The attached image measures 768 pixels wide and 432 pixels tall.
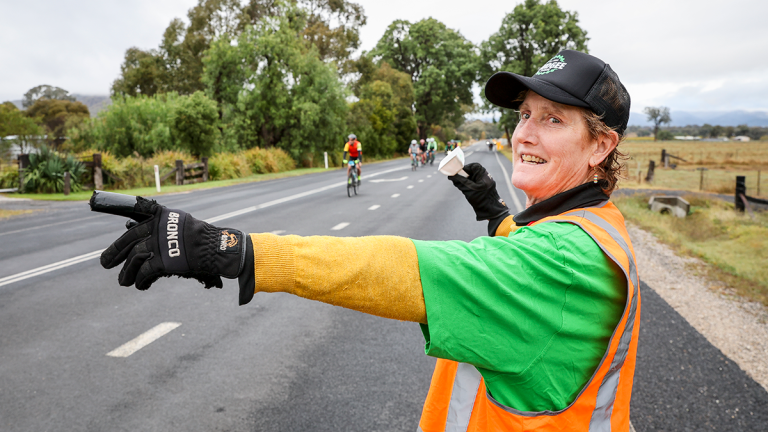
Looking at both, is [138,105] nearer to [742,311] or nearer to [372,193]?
[372,193]

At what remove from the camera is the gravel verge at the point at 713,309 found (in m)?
4.02

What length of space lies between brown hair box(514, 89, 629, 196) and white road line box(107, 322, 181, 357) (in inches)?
147

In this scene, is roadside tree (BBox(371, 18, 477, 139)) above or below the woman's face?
above

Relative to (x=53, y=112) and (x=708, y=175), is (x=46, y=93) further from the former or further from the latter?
(x=708, y=175)

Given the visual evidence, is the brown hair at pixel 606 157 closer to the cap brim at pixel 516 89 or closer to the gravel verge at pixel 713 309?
the cap brim at pixel 516 89

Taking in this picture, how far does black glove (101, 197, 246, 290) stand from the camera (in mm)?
1077

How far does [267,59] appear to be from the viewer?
3550cm

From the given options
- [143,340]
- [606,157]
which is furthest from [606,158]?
[143,340]

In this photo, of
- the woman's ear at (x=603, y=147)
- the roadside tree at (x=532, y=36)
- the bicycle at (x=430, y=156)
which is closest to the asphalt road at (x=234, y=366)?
the woman's ear at (x=603, y=147)

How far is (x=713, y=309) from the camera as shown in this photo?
203 inches

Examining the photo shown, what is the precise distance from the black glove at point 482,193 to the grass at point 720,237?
4.82 meters

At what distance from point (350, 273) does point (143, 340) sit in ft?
12.7

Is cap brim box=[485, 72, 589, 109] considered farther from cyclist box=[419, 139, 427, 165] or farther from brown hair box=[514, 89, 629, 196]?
cyclist box=[419, 139, 427, 165]

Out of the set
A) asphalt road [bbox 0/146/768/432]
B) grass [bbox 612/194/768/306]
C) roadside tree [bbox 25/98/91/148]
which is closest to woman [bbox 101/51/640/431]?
asphalt road [bbox 0/146/768/432]
